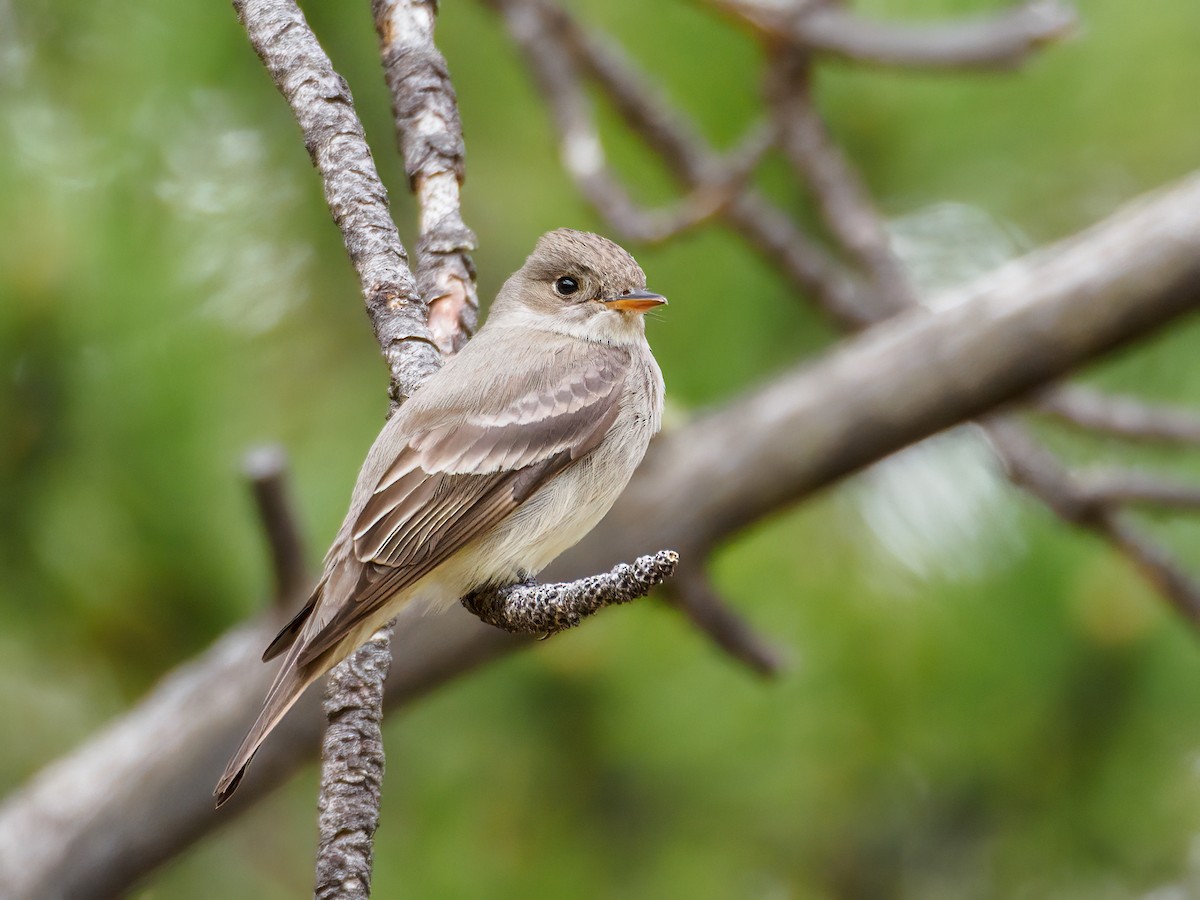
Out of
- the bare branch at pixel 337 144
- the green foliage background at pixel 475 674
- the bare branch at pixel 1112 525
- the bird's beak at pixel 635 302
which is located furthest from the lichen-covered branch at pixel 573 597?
the bare branch at pixel 1112 525

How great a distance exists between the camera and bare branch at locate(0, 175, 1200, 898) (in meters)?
3.08

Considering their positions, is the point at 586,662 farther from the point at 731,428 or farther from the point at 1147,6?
the point at 1147,6

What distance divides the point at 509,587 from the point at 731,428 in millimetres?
1102

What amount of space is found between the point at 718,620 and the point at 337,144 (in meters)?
1.50

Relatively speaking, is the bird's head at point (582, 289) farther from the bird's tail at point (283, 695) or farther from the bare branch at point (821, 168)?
the bird's tail at point (283, 695)

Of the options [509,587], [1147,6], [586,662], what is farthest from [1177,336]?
[509,587]

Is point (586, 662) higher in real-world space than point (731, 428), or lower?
lower

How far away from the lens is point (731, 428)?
3.31 metres

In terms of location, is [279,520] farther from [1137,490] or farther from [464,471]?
[1137,490]

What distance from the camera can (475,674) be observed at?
139 inches

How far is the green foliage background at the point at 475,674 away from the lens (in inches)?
133

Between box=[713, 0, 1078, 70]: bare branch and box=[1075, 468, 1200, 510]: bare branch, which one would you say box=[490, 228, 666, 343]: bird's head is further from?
box=[1075, 468, 1200, 510]: bare branch

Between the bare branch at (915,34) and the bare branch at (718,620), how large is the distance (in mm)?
1400

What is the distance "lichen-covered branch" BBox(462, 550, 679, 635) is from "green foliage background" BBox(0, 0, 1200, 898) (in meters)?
1.35
